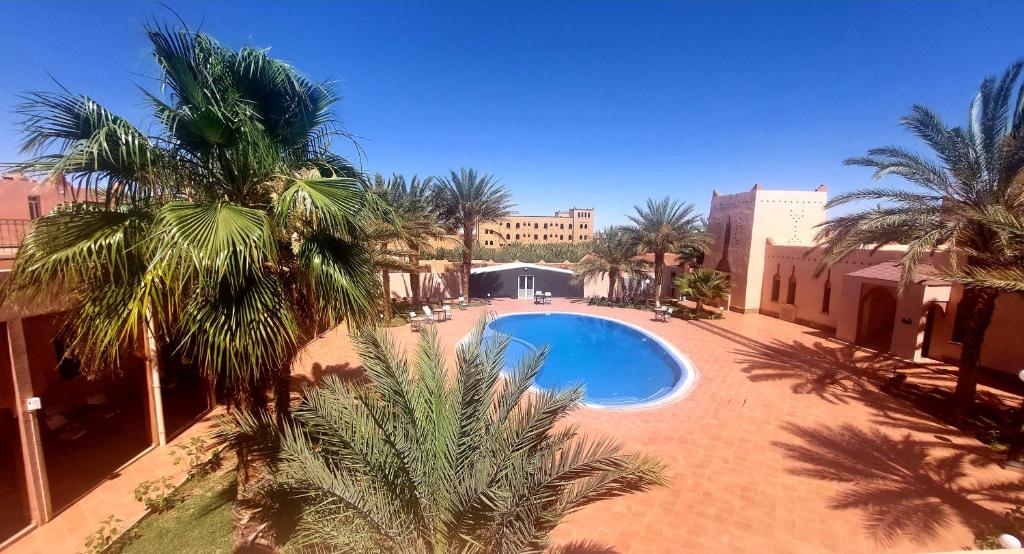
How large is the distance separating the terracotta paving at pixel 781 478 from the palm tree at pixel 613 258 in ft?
41.2

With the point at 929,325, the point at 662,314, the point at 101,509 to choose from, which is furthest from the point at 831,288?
the point at 101,509

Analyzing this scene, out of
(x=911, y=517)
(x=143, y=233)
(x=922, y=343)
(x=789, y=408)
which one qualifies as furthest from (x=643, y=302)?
(x=143, y=233)

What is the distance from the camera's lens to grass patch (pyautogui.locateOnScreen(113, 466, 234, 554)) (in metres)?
5.13

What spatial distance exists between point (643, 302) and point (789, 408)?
1551cm

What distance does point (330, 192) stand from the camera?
4.05 metres

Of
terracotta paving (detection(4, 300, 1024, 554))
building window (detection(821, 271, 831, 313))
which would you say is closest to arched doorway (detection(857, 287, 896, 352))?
building window (detection(821, 271, 831, 313))

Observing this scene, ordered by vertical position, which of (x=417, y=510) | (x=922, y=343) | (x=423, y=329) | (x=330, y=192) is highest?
(x=330, y=192)

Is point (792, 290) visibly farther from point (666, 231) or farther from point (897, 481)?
point (897, 481)

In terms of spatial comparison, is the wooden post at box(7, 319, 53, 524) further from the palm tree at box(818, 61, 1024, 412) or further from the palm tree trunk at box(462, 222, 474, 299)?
the palm tree trunk at box(462, 222, 474, 299)

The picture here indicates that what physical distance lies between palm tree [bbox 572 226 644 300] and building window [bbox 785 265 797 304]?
755 cm

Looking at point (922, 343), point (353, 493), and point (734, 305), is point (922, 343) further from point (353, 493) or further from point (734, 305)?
point (353, 493)

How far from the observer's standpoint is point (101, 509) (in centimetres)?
583

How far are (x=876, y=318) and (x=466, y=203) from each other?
20.4 m

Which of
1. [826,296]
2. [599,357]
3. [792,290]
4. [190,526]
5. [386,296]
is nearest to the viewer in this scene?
[190,526]
